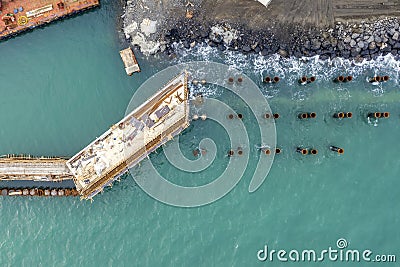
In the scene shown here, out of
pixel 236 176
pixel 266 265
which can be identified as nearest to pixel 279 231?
pixel 266 265

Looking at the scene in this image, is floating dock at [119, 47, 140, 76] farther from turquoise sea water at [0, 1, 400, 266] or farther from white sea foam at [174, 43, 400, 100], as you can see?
white sea foam at [174, 43, 400, 100]

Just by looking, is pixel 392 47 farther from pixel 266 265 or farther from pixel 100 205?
pixel 100 205

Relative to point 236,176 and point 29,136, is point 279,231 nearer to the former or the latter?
point 236,176

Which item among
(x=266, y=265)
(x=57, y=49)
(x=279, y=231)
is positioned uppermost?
(x=57, y=49)

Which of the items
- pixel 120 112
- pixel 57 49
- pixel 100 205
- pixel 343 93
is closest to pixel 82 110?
pixel 120 112

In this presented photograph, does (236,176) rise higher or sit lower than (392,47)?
lower

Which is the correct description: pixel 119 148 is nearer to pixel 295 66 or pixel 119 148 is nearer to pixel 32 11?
pixel 32 11

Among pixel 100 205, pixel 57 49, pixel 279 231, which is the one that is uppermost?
pixel 57 49
